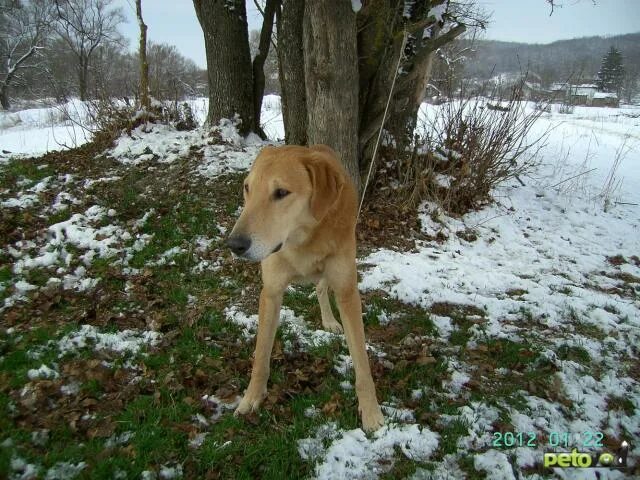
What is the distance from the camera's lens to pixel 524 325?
13.3ft

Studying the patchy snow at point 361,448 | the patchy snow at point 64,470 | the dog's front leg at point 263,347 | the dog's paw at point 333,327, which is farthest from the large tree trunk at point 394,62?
the patchy snow at point 64,470

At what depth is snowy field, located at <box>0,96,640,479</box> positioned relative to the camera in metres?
2.59

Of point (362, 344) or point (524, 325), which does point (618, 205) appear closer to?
point (524, 325)

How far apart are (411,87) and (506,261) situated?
10.3 feet

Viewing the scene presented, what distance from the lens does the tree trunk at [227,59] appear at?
726 centimetres

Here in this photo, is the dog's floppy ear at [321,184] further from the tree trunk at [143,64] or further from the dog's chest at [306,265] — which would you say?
the tree trunk at [143,64]

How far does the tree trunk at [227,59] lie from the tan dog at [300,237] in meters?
5.51

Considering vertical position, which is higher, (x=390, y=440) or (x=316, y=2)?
(x=316, y=2)

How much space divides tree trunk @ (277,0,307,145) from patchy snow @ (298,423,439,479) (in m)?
5.21

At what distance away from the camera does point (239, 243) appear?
212 cm

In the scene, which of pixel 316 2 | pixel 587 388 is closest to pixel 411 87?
pixel 316 2

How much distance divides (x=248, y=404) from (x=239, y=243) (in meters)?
1.40

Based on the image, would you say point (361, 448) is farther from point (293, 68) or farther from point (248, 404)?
point (293, 68)

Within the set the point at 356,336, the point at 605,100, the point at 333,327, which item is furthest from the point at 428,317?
the point at 605,100
